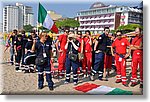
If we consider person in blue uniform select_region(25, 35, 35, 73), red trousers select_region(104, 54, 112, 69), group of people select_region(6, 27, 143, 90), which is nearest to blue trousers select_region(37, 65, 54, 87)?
group of people select_region(6, 27, 143, 90)

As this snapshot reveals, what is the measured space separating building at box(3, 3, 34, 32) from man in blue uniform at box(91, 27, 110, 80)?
106 cm

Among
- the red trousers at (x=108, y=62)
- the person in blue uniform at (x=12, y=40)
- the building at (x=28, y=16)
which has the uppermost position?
the building at (x=28, y=16)

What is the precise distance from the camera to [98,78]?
699 centimetres

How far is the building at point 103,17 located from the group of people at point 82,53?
0.32 feet

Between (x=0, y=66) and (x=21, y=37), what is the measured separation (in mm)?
579

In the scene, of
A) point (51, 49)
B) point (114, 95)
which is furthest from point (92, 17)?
point (114, 95)

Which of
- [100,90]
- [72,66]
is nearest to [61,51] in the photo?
[72,66]

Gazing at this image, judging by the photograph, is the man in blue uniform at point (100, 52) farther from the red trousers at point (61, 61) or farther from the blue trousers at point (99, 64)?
the red trousers at point (61, 61)

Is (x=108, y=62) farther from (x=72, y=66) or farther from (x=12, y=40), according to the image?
(x=12, y=40)

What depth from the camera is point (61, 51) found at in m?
6.96

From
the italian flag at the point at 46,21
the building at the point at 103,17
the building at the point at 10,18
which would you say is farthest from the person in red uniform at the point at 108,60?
the building at the point at 10,18

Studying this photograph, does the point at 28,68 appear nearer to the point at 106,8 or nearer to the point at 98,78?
the point at 98,78

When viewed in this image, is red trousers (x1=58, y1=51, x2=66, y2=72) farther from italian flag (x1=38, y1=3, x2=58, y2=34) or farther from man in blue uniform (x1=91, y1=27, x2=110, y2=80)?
man in blue uniform (x1=91, y1=27, x2=110, y2=80)

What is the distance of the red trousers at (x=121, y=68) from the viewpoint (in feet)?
22.7
